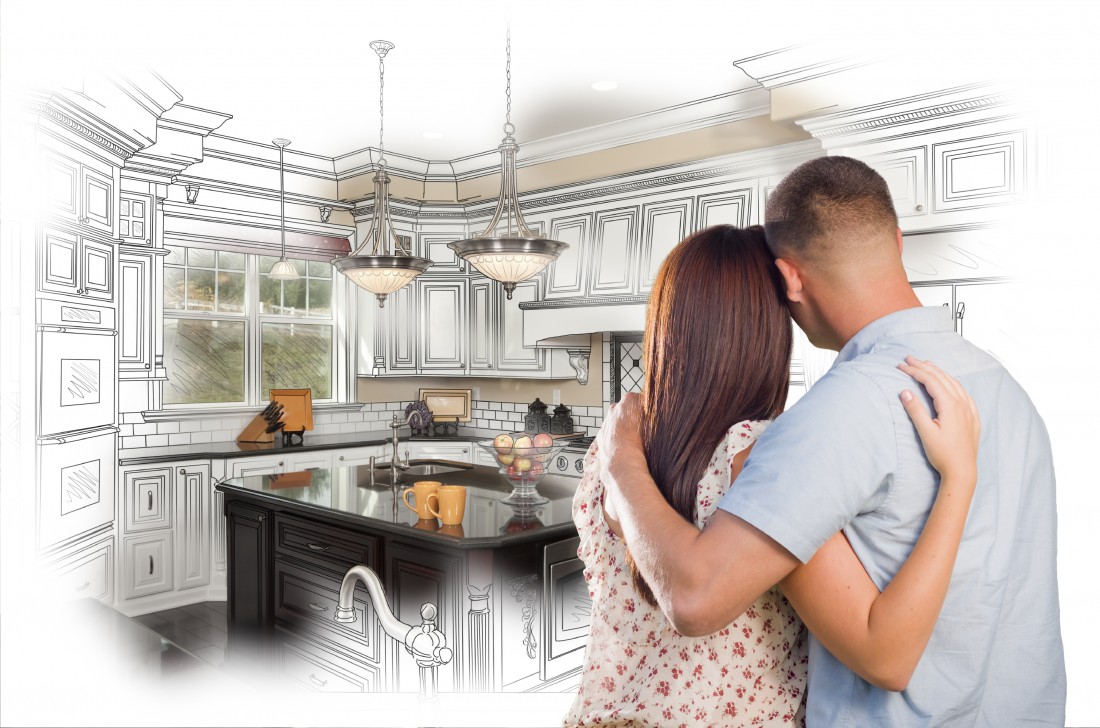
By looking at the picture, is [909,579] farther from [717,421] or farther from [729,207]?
[729,207]

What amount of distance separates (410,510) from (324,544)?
42 centimetres

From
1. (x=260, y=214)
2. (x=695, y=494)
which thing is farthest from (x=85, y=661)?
(x=260, y=214)

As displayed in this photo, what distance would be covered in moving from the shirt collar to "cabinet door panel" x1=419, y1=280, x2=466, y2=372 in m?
4.96

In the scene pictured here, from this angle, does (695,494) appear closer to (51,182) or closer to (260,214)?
(51,182)

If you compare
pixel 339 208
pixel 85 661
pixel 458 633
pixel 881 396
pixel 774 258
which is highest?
pixel 339 208

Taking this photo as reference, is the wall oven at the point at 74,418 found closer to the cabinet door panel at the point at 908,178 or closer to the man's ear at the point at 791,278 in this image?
the man's ear at the point at 791,278

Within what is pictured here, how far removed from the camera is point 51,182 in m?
3.21

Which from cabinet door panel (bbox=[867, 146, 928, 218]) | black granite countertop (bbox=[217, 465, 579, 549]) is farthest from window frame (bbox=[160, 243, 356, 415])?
cabinet door panel (bbox=[867, 146, 928, 218])

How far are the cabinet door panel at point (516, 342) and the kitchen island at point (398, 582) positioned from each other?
199 cm

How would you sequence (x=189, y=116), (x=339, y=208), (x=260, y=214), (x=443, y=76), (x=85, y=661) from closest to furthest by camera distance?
1. (x=85, y=661)
2. (x=443, y=76)
3. (x=189, y=116)
4. (x=260, y=214)
5. (x=339, y=208)

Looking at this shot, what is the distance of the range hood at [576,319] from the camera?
458 centimetres

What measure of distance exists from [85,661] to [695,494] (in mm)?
1115

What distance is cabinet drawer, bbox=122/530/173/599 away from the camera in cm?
441

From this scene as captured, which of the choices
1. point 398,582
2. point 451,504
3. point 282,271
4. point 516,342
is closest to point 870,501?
point 451,504
